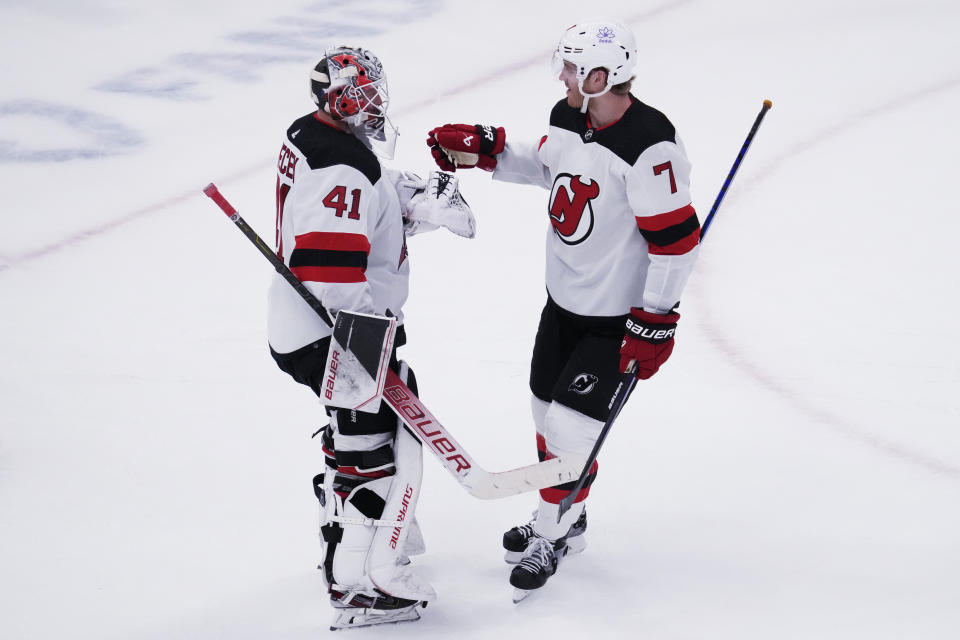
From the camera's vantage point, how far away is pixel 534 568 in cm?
231

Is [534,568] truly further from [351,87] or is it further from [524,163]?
[351,87]

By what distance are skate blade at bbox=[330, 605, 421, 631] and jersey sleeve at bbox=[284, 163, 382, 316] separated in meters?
0.74

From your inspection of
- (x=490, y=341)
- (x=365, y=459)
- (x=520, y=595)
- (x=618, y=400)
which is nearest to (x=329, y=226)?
(x=365, y=459)

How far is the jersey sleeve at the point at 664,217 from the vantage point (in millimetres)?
2029

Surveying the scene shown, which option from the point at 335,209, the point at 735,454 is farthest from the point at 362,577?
the point at 735,454

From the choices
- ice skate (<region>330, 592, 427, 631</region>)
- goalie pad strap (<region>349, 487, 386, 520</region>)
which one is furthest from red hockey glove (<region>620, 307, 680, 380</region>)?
ice skate (<region>330, 592, 427, 631</region>)

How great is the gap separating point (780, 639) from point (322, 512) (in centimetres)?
106

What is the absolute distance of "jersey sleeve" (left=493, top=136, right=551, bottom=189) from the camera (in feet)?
7.90

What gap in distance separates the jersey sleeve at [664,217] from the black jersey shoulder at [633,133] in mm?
17

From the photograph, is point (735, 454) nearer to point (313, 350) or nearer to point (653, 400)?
point (653, 400)

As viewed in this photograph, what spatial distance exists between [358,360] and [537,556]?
2.42ft

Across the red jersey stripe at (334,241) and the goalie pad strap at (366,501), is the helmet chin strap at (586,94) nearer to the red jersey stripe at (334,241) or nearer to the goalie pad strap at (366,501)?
the red jersey stripe at (334,241)

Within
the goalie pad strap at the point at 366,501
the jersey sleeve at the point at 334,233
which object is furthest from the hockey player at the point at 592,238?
the jersey sleeve at the point at 334,233

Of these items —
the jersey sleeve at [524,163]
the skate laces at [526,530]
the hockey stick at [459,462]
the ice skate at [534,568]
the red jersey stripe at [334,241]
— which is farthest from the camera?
the skate laces at [526,530]
